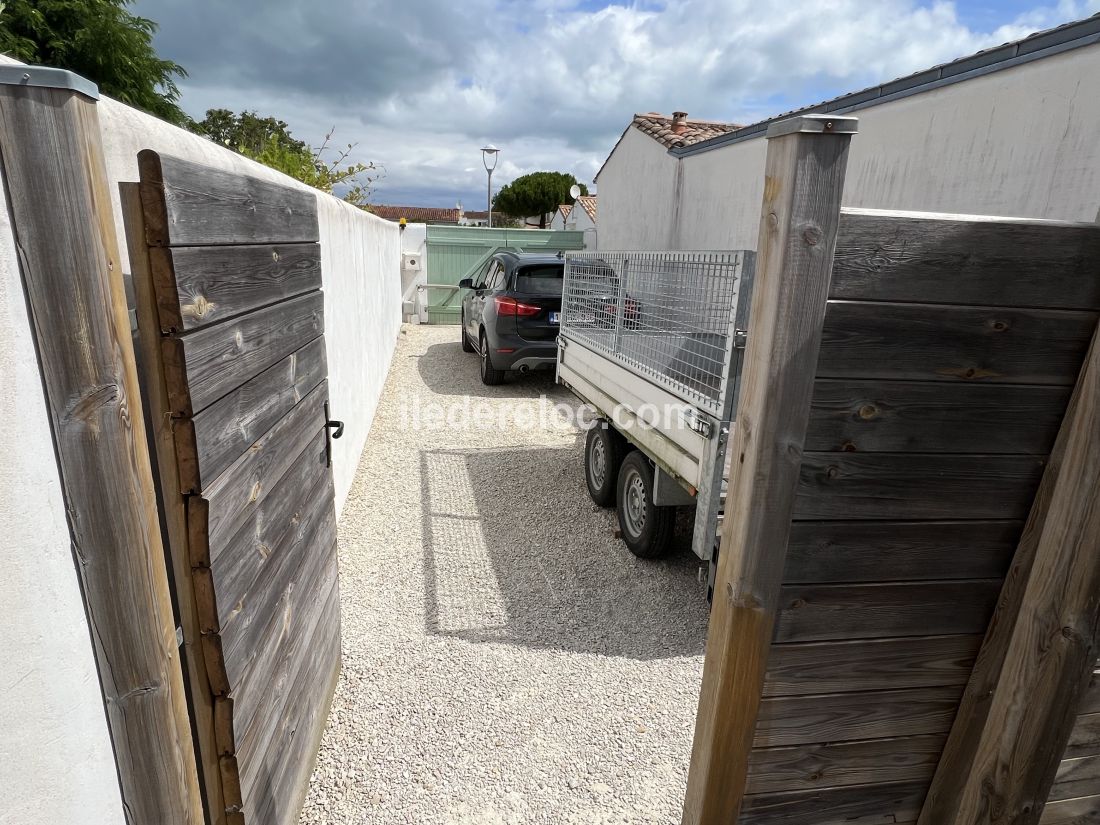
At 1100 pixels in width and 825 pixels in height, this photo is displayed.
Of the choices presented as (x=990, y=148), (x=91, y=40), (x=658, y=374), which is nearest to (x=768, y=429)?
(x=658, y=374)

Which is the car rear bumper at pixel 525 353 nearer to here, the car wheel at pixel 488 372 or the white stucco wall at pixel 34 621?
the car wheel at pixel 488 372

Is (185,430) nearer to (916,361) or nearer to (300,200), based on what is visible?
(300,200)

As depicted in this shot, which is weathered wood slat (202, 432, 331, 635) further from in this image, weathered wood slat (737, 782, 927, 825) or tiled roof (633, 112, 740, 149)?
tiled roof (633, 112, 740, 149)

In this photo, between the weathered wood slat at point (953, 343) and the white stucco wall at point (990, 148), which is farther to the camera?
the white stucco wall at point (990, 148)

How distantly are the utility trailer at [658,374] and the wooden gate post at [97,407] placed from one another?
2.22m

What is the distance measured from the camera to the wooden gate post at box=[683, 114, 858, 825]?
1271mm

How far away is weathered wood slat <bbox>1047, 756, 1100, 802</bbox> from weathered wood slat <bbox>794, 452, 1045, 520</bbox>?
0.73m

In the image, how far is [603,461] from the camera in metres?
4.76

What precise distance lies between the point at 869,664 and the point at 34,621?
1821 millimetres

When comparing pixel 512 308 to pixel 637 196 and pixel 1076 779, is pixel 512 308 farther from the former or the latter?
pixel 1076 779

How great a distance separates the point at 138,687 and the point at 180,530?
1.06ft

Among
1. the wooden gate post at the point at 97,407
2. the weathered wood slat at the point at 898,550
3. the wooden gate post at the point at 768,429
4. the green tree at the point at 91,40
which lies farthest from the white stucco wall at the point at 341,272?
the green tree at the point at 91,40

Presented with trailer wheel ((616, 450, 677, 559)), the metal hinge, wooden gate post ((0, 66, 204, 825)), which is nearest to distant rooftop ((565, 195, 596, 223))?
trailer wheel ((616, 450, 677, 559))

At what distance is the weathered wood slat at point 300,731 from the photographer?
75.7 inches
